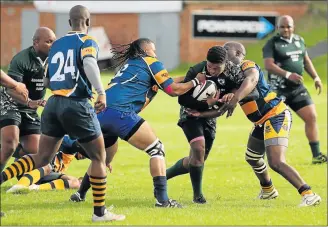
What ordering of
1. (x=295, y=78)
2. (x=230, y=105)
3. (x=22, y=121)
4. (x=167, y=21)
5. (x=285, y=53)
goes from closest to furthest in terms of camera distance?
(x=230, y=105) < (x=22, y=121) < (x=295, y=78) < (x=285, y=53) < (x=167, y=21)

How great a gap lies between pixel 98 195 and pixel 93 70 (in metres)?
1.32

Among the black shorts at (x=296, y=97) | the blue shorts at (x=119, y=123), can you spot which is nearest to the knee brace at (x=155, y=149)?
the blue shorts at (x=119, y=123)

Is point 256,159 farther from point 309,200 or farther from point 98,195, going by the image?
point 98,195

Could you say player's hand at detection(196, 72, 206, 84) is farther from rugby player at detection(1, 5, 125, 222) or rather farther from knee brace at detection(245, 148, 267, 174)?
rugby player at detection(1, 5, 125, 222)

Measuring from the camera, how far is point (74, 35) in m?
10.4

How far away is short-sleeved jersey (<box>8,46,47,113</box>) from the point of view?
12.7 meters

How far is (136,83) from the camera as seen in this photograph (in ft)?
38.2

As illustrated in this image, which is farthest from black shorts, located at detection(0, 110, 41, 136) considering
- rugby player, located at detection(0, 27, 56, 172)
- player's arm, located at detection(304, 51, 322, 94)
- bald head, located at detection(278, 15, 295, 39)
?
player's arm, located at detection(304, 51, 322, 94)

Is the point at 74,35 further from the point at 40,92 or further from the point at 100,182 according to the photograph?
the point at 40,92

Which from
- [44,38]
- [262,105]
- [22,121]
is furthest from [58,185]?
[262,105]

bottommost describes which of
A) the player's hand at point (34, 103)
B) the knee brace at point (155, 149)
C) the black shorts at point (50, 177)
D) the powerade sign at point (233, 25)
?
the powerade sign at point (233, 25)

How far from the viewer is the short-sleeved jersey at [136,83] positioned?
1153cm

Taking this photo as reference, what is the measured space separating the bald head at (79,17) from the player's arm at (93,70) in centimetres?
38

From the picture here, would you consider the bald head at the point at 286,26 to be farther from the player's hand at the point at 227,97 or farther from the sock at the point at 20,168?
the sock at the point at 20,168
